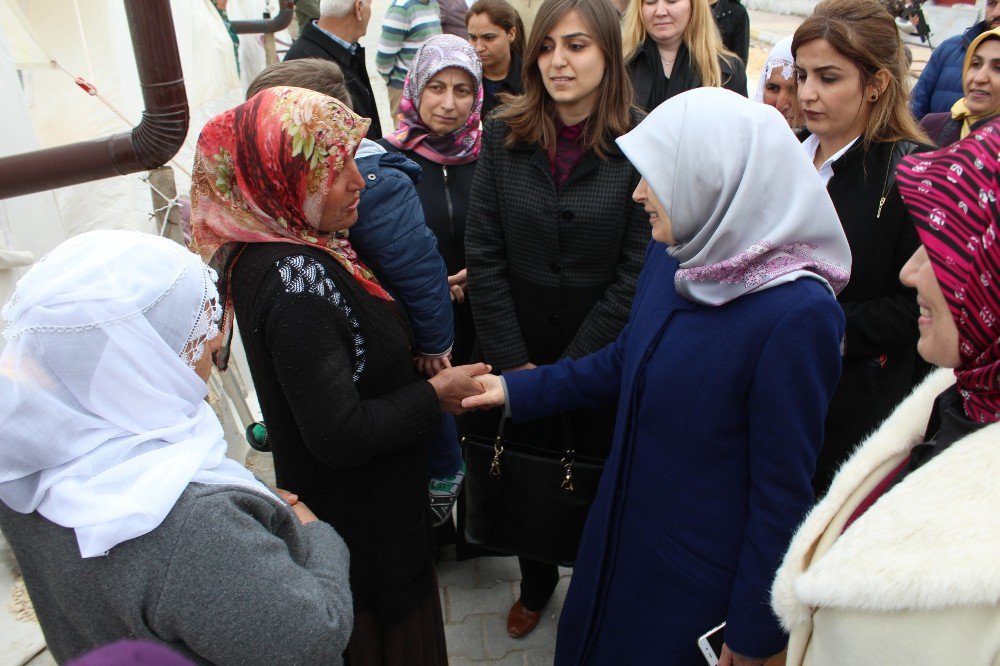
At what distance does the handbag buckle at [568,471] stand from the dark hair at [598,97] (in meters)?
1.03

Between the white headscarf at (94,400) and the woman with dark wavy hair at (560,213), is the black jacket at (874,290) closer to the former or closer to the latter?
the woman with dark wavy hair at (560,213)

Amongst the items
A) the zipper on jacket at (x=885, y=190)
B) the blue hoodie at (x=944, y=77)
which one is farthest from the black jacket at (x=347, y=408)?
the blue hoodie at (x=944, y=77)

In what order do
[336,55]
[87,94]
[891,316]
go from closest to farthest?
[891,316] < [87,94] < [336,55]

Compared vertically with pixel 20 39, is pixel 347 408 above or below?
below

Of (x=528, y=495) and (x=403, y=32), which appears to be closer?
(x=528, y=495)

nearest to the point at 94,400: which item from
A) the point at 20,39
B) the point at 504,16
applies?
the point at 20,39

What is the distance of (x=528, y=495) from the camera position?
A: 242 cm

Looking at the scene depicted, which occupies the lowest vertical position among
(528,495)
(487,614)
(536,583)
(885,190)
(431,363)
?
(487,614)

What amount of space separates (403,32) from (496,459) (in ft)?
11.5

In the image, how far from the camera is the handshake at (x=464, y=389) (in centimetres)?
199

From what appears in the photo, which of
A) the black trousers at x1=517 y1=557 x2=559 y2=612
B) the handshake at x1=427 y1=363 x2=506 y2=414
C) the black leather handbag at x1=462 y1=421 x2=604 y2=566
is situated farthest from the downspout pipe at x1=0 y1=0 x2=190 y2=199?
the black trousers at x1=517 y1=557 x2=559 y2=612

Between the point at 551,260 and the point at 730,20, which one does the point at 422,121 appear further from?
the point at 730,20

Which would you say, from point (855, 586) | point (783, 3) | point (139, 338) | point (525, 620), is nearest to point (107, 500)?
point (139, 338)

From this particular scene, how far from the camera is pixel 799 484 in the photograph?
154cm
